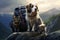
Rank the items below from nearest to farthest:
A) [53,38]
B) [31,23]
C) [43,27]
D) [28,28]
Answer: [53,38], [43,27], [31,23], [28,28]

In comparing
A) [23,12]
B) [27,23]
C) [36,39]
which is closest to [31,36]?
[36,39]

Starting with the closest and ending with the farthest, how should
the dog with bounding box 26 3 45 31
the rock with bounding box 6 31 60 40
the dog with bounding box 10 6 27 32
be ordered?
the rock with bounding box 6 31 60 40, the dog with bounding box 26 3 45 31, the dog with bounding box 10 6 27 32

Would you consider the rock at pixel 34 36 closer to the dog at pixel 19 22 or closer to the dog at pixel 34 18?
the dog at pixel 34 18

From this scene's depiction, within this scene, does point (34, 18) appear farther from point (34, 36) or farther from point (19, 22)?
point (19, 22)

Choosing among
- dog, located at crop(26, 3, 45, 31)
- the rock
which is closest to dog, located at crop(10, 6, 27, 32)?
dog, located at crop(26, 3, 45, 31)

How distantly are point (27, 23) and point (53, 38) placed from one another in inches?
44.5

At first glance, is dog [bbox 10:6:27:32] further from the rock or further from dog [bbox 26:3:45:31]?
the rock

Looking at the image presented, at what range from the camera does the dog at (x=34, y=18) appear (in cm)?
407

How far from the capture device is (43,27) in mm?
4047

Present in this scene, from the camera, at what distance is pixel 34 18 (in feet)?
14.0

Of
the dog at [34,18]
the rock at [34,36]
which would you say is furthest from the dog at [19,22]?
the rock at [34,36]

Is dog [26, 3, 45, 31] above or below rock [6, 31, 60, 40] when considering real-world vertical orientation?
above

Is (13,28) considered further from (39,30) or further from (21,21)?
(39,30)

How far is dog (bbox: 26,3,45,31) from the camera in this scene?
4074mm
